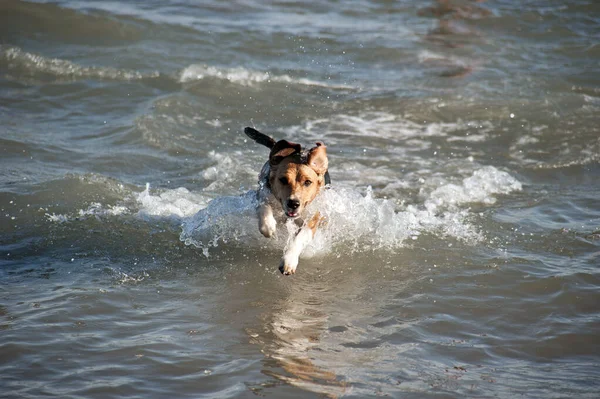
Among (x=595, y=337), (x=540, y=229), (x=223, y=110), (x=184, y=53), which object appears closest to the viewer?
(x=595, y=337)

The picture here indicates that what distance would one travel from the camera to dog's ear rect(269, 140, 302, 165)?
6.57 m

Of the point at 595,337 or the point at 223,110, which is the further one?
the point at 223,110

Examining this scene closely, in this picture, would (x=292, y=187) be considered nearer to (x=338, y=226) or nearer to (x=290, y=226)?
(x=290, y=226)

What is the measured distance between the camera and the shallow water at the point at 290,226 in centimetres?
497

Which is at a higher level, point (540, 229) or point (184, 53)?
point (184, 53)

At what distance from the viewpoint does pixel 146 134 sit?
10500 millimetres

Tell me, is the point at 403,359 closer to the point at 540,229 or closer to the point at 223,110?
the point at 540,229

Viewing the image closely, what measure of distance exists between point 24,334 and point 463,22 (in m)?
15.3

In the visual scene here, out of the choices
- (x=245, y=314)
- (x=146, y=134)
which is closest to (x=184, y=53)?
(x=146, y=134)

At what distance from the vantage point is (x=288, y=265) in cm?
602

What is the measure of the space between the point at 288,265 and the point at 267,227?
0.48 m

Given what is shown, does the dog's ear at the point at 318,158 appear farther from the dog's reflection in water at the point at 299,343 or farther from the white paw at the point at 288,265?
the dog's reflection in water at the point at 299,343

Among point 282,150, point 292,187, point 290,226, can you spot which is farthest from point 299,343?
point 282,150

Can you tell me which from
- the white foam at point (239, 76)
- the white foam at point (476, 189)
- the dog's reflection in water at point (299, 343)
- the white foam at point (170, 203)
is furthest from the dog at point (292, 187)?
the white foam at point (239, 76)
